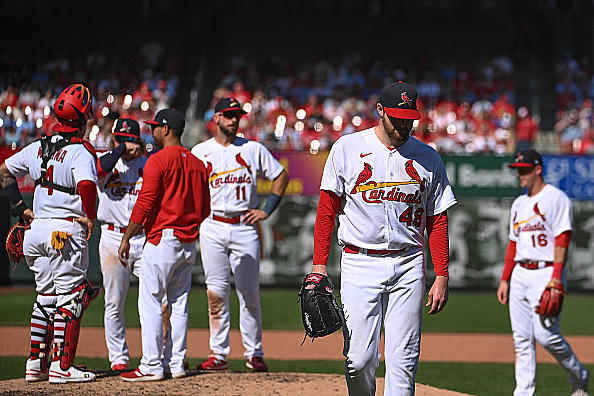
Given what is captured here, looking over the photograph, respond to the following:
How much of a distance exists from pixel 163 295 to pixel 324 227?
92.4 inches

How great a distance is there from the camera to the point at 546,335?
23.3ft

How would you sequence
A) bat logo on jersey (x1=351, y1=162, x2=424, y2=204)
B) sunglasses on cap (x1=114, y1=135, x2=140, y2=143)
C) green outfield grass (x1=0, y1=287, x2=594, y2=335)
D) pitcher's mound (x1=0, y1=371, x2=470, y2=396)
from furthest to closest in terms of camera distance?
1. green outfield grass (x1=0, y1=287, x2=594, y2=335)
2. sunglasses on cap (x1=114, y1=135, x2=140, y2=143)
3. pitcher's mound (x1=0, y1=371, x2=470, y2=396)
4. bat logo on jersey (x1=351, y1=162, x2=424, y2=204)

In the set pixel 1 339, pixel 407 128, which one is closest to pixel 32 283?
pixel 1 339

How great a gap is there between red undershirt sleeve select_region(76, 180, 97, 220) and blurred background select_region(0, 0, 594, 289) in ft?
23.6

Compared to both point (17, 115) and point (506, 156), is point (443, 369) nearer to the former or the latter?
point (506, 156)

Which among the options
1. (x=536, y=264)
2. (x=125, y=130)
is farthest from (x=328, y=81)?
(x=536, y=264)

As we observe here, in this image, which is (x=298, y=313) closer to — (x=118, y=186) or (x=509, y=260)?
(x=118, y=186)

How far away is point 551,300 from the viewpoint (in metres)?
6.99

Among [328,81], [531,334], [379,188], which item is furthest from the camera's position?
[328,81]

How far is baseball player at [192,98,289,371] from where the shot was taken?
7.76 m

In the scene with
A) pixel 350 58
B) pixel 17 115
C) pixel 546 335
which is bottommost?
pixel 546 335

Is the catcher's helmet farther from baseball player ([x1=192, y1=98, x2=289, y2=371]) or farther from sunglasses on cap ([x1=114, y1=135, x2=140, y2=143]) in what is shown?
baseball player ([x1=192, y1=98, x2=289, y2=371])

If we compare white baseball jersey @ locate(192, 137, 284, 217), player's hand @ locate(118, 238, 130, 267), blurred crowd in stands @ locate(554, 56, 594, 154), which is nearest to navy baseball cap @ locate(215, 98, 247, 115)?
white baseball jersey @ locate(192, 137, 284, 217)

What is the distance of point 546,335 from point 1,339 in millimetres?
7191
